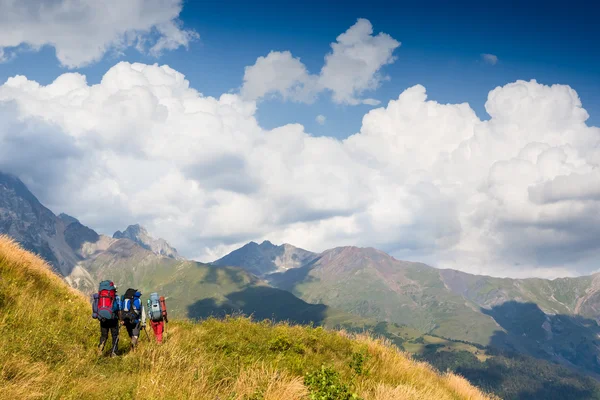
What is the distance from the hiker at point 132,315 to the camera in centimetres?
1163

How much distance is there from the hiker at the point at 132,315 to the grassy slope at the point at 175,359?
822 millimetres

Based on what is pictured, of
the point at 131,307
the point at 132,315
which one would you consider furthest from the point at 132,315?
the point at 131,307

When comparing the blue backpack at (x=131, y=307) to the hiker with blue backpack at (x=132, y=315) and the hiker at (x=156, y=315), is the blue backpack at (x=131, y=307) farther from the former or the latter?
the hiker at (x=156, y=315)

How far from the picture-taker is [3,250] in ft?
49.4

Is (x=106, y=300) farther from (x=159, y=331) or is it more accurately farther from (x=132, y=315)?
(x=159, y=331)

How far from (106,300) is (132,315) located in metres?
0.88

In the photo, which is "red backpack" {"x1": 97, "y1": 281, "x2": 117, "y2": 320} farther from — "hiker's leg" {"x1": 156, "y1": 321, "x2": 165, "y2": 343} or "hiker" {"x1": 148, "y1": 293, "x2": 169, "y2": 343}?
"hiker's leg" {"x1": 156, "y1": 321, "x2": 165, "y2": 343}

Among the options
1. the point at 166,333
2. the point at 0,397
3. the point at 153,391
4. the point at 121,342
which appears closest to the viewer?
the point at 0,397

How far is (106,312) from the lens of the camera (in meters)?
11.1

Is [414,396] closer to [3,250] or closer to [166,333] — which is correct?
[166,333]

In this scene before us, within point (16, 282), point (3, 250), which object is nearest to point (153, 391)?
point (16, 282)

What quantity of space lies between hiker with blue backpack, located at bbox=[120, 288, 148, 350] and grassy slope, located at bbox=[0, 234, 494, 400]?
0.82m

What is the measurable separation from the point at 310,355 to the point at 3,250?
1244 centimetres

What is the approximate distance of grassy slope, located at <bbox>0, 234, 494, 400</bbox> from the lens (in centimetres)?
729
